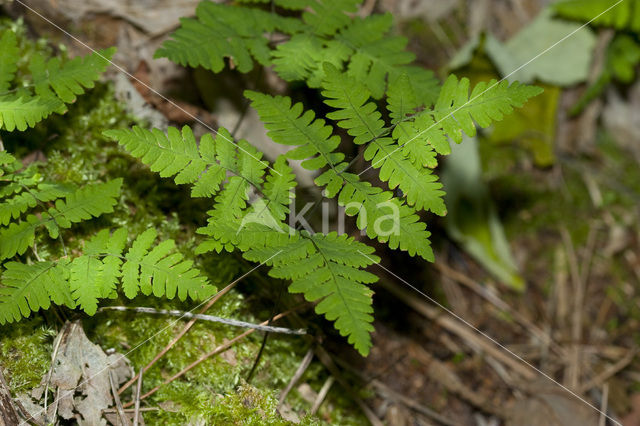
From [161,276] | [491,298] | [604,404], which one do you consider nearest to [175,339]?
[161,276]

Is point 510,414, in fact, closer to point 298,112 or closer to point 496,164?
point 496,164

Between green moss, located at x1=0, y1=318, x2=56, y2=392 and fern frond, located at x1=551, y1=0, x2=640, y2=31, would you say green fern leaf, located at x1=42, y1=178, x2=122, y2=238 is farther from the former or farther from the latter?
fern frond, located at x1=551, y1=0, x2=640, y2=31

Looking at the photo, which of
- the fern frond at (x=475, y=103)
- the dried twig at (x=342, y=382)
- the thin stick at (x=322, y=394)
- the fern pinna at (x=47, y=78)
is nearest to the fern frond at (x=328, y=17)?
the fern frond at (x=475, y=103)

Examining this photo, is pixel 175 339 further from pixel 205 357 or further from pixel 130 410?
pixel 130 410

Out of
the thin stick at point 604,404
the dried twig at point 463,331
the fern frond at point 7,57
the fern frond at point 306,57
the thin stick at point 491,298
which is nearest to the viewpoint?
the fern frond at point 7,57

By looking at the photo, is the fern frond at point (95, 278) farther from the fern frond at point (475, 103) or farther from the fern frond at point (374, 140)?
the fern frond at point (475, 103)

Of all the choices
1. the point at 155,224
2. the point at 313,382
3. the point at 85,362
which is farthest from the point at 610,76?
the point at 85,362
